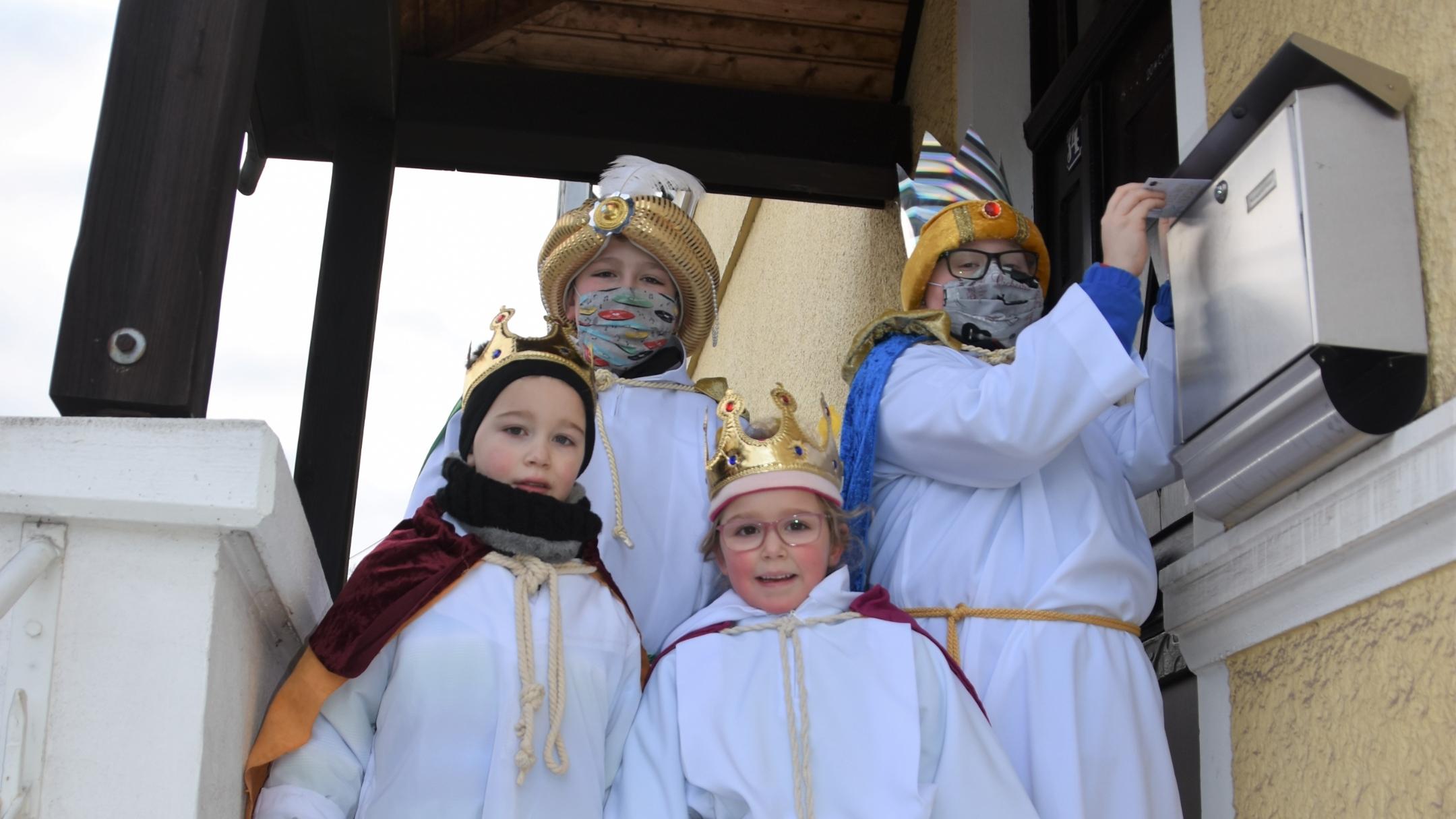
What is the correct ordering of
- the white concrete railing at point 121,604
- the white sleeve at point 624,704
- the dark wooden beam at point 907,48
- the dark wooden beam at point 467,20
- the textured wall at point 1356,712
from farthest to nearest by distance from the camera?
the dark wooden beam at point 907,48
the dark wooden beam at point 467,20
the white sleeve at point 624,704
the textured wall at point 1356,712
the white concrete railing at point 121,604

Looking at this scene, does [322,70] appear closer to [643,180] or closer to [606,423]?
[643,180]

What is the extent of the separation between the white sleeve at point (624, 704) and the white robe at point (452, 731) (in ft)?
0.14

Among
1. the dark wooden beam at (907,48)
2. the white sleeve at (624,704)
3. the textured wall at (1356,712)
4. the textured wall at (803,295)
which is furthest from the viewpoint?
the textured wall at (803,295)

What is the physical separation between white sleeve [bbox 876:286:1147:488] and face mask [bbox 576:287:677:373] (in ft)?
2.15

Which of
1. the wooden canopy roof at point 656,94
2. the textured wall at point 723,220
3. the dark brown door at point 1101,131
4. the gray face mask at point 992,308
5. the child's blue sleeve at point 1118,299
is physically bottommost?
the child's blue sleeve at point 1118,299

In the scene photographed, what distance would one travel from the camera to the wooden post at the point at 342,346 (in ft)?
14.6

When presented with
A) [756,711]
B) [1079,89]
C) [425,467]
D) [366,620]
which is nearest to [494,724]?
[366,620]

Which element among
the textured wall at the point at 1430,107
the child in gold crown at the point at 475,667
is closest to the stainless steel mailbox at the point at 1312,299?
the textured wall at the point at 1430,107

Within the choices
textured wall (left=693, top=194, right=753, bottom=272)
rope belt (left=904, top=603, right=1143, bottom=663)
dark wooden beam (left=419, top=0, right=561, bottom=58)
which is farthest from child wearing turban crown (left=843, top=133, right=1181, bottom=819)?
textured wall (left=693, top=194, right=753, bottom=272)

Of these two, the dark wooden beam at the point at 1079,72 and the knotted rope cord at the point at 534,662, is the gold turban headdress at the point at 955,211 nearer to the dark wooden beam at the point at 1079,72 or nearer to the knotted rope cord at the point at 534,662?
the dark wooden beam at the point at 1079,72

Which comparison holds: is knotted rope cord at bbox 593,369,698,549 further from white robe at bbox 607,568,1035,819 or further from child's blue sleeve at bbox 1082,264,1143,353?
child's blue sleeve at bbox 1082,264,1143,353

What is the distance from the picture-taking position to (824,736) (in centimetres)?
233

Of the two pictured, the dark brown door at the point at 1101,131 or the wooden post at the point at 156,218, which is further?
the dark brown door at the point at 1101,131

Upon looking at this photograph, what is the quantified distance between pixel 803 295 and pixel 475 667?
16.0 feet
